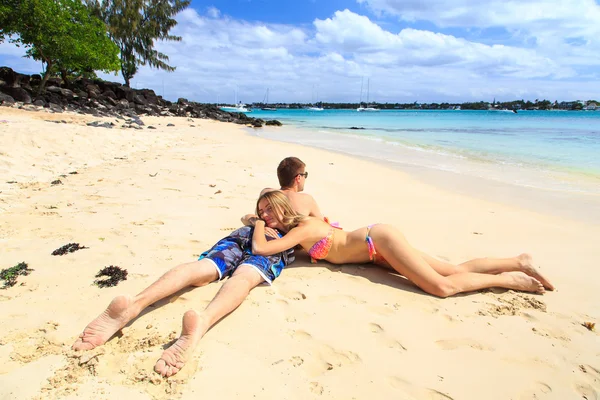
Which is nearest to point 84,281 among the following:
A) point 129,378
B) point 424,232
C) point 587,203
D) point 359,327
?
point 129,378

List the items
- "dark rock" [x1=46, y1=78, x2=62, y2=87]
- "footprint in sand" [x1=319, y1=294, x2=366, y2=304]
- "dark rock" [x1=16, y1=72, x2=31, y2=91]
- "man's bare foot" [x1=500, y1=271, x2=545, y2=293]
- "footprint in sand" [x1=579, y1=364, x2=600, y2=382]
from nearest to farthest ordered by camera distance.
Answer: "footprint in sand" [x1=579, y1=364, x2=600, y2=382] < "footprint in sand" [x1=319, y1=294, x2=366, y2=304] < "man's bare foot" [x1=500, y1=271, x2=545, y2=293] < "dark rock" [x1=16, y1=72, x2=31, y2=91] < "dark rock" [x1=46, y1=78, x2=62, y2=87]

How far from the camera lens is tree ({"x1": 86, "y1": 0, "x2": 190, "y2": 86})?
104 ft

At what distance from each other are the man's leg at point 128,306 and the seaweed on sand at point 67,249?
1396 millimetres

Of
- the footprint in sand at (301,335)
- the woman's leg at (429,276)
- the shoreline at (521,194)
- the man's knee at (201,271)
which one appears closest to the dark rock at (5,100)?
the shoreline at (521,194)

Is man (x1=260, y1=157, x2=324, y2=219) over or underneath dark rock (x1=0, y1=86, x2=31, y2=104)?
underneath

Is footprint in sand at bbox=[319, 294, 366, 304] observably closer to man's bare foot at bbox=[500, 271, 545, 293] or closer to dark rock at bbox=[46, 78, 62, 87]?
man's bare foot at bbox=[500, 271, 545, 293]

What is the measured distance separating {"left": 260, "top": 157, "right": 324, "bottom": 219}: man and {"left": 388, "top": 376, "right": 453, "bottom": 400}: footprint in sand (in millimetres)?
1685

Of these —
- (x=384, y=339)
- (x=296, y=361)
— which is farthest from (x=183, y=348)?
(x=384, y=339)

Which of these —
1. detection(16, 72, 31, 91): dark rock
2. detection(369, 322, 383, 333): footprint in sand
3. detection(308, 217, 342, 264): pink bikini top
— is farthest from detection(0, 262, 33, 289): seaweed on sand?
detection(16, 72, 31, 91): dark rock

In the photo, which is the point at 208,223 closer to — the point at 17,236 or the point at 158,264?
the point at 158,264

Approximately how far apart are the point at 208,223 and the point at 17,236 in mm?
1913

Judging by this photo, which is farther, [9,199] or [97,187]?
[97,187]

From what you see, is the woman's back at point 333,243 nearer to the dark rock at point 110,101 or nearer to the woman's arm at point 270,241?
the woman's arm at point 270,241

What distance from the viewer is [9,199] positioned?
496 cm
